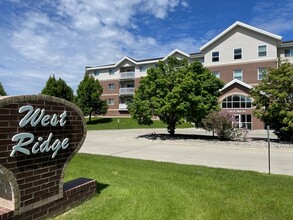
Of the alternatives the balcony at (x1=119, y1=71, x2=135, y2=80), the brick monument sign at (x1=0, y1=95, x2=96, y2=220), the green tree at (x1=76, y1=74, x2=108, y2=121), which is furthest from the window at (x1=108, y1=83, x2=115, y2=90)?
the brick monument sign at (x1=0, y1=95, x2=96, y2=220)

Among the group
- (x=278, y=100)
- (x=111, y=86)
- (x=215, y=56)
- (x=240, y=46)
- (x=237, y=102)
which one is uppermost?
(x=240, y=46)

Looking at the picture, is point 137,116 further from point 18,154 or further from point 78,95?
point 78,95

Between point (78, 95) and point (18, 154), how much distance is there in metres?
39.3

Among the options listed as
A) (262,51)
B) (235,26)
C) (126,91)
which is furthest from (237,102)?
(126,91)

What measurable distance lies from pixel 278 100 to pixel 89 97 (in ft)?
99.7

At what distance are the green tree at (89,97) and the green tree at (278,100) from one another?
28.2 meters

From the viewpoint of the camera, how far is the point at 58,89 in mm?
41281

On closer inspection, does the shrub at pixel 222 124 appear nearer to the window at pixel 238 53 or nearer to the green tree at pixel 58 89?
the window at pixel 238 53

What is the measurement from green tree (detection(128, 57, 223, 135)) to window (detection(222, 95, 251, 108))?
1290 cm

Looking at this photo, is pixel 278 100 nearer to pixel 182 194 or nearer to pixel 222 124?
pixel 222 124

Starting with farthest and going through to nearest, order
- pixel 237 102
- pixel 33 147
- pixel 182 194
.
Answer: pixel 237 102, pixel 182 194, pixel 33 147

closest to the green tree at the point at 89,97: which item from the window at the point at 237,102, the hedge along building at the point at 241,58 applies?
the hedge along building at the point at 241,58

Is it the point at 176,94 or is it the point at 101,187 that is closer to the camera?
the point at 101,187

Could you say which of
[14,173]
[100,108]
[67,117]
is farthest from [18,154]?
[100,108]
